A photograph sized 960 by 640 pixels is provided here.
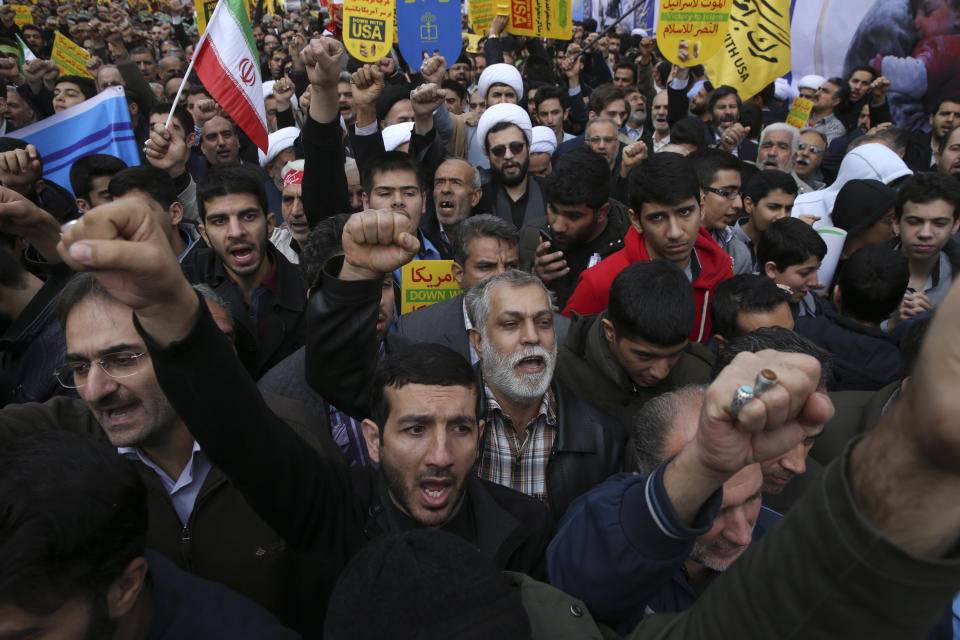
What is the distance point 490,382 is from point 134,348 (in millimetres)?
1151

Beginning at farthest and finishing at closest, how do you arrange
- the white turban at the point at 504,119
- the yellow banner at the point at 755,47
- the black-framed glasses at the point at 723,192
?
the yellow banner at the point at 755,47 → the white turban at the point at 504,119 → the black-framed glasses at the point at 723,192

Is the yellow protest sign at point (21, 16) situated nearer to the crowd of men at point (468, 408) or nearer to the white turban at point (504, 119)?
the crowd of men at point (468, 408)

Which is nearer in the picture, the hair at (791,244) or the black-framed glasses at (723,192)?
the hair at (791,244)

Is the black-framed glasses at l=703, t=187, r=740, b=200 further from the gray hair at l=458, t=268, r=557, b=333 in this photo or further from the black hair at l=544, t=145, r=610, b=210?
the gray hair at l=458, t=268, r=557, b=333

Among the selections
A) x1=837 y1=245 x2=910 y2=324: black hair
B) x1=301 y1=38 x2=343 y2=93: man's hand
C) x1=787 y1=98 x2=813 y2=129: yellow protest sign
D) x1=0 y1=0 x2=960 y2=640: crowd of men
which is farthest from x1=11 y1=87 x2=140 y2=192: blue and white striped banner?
x1=787 y1=98 x2=813 y2=129: yellow protest sign

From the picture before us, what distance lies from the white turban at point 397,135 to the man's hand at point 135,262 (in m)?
4.04

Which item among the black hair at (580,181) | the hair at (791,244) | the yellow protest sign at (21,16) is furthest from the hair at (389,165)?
the yellow protest sign at (21,16)

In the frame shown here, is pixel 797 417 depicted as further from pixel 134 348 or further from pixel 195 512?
pixel 134 348

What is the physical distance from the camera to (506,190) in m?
4.87

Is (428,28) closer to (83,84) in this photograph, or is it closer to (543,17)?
(543,17)

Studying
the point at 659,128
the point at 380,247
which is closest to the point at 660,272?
the point at 380,247

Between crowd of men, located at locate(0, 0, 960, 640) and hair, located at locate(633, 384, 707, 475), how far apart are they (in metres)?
0.01

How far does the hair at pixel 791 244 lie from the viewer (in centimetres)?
350

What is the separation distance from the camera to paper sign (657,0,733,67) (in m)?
5.73
